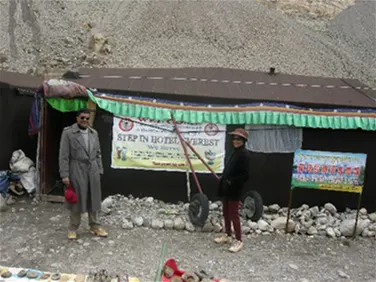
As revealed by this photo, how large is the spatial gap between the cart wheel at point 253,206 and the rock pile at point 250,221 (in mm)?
283

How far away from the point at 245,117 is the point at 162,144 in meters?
1.47

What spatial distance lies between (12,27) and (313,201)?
1902 centimetres

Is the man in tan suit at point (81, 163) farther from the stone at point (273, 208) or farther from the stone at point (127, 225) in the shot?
the stone at point (273, 208)

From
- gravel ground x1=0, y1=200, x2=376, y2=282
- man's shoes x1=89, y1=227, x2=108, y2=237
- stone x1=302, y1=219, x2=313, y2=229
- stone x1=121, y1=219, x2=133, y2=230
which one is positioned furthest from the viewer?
stone x1=302, y1=219, x2=313, y2=229

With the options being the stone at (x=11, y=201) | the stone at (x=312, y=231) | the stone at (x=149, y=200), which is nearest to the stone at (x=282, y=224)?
the stone at (x=312, y=231)

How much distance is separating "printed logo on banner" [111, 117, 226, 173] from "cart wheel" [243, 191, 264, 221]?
3.26 ft

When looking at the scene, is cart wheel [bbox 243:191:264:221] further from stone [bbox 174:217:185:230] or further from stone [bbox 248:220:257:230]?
stone [bbox 174:217:185:230]

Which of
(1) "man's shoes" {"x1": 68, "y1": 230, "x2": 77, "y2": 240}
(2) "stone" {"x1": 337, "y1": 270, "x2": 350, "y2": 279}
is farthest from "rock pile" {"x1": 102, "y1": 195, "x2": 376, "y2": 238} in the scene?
(2) "stone" {"x1": 337, "y1": 270, "x2": 350, "y2": 279}

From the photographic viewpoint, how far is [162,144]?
6.55 m

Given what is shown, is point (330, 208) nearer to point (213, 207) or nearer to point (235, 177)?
point (213, 207)

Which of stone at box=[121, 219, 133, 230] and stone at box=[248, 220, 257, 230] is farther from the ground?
stone at box=[248, 220, 257, 230]

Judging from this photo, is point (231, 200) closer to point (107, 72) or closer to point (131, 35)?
point (107, 72)

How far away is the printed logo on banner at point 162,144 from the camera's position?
21.4 ft

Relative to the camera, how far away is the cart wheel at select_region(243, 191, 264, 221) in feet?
18.4
